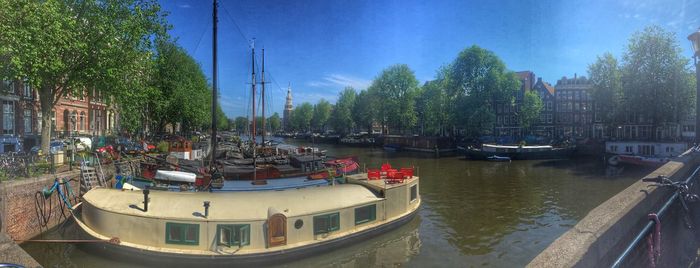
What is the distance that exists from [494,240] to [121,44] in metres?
25.0

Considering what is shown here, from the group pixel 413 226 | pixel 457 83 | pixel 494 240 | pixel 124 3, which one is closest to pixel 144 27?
pixel 124 3

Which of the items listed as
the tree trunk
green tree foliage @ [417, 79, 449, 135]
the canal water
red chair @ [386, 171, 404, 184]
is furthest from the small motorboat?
the tree trunk

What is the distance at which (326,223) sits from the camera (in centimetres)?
1403

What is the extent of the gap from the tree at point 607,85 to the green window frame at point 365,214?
2357 inches

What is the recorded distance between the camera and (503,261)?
47.6 feet

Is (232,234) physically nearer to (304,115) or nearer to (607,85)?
(607,85)

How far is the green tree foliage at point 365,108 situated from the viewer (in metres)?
93.2

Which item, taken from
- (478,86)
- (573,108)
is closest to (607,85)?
(478,86)

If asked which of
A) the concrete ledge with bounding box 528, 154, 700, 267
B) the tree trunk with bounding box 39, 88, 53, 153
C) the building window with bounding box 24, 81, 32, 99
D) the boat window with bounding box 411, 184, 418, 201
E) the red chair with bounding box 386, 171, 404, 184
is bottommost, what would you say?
the boat window with bounding box 411, 184, 418, 201

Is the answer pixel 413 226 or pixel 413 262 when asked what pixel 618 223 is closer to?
pixel 413 262

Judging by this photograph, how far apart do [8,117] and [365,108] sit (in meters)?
72.7

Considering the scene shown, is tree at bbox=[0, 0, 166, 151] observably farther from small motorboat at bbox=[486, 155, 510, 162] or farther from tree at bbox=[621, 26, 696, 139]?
tree at bbox=[621, 26, 696, 139]

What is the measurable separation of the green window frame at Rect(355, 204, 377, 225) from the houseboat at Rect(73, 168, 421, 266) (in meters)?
0.04

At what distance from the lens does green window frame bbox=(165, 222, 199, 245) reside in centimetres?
1230
